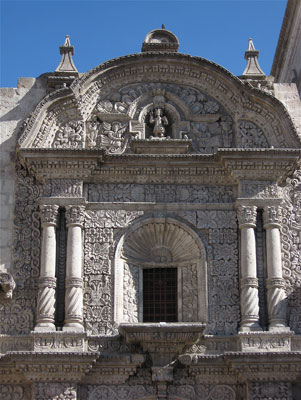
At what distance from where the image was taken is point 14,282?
1517 cm

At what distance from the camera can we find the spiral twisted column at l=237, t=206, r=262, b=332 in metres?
14.9

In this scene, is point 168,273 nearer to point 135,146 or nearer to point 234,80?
point 135,146

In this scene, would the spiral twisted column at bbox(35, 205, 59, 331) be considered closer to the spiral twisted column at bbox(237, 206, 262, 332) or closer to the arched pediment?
the arched pediment

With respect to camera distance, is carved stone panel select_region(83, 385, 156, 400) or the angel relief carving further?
the angel relief carving

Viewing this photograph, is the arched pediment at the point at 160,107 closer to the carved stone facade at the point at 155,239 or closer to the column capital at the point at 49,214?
the carved stone facade at the point at 155,239

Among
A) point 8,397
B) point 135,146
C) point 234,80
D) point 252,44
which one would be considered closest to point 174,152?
point 135,146

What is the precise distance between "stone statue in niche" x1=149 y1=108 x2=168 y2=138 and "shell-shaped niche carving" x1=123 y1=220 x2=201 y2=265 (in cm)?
195

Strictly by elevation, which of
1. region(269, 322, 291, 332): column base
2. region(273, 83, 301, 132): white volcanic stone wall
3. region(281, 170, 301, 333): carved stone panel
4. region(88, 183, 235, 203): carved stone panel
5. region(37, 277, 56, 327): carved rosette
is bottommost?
region(269, 322, 291, 332): column base

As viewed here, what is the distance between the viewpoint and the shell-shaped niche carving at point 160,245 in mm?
15836

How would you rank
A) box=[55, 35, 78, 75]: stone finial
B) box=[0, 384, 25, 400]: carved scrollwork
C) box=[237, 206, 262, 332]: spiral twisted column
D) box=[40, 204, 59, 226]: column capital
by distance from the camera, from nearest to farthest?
box=[0, 384, 25, 400]: carved scrollwork < box=[237, 206, 262, 332]: spiral twisted column < box=[40, 204, 59, 226]: column capital < box=[55, 35, 78, 75]: stone finial

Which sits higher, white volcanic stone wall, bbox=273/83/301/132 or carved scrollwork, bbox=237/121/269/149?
white volcanic stone wall, bbox=273/83/301/132

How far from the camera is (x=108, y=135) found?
16.6 meters

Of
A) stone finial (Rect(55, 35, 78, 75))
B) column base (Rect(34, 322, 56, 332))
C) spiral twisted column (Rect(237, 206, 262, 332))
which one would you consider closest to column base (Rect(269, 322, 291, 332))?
spiral twisted column (Rect(237, 206, 262, 332))

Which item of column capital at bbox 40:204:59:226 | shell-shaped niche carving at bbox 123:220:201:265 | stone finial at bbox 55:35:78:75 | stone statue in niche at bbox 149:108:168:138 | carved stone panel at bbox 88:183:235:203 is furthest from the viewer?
stone finial at bbox 55:35:78:75
